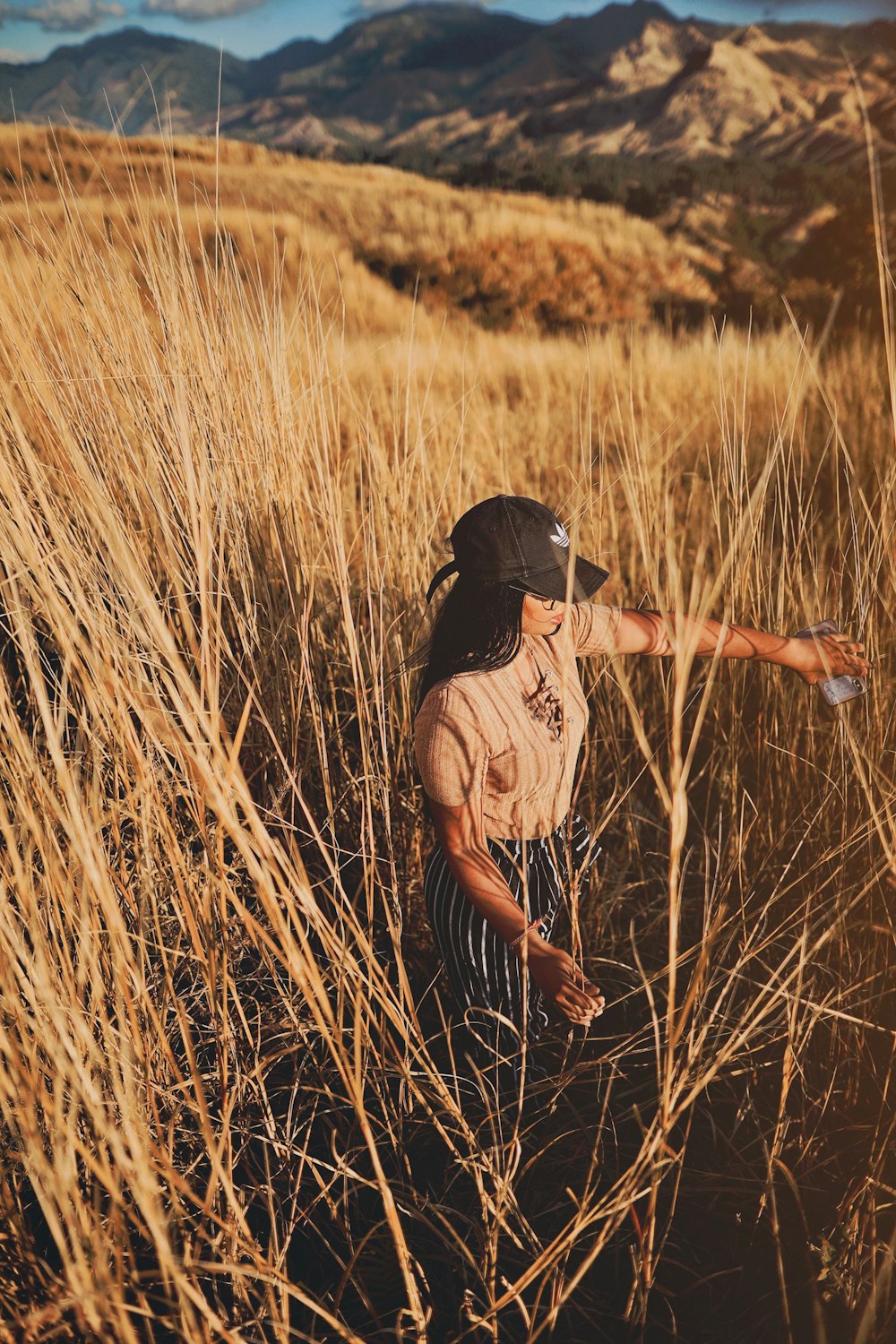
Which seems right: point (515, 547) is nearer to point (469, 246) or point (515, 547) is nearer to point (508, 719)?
point (508, 719)

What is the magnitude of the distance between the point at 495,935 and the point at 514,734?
337 millimetres

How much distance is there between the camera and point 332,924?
4.10 ft

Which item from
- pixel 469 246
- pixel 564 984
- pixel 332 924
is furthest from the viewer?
pixel 469 246

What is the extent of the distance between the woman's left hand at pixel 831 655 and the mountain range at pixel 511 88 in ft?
2.07

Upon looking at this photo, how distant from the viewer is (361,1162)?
110 centimetres

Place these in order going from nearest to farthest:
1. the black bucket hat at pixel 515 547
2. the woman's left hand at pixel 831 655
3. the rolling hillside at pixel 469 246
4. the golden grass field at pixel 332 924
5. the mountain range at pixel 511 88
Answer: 1. the golden grass field at pixel 332 924
2. the black bucket hat at pixel 515 547
3. the woman's left hand at pixel 831 655
4. the mountain range at pixel 511 88
5. the rolling hillside at pixel 469 246

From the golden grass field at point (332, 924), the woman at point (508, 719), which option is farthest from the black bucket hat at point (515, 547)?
the golden grass field at point (332, 924)

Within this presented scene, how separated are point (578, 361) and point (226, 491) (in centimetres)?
427

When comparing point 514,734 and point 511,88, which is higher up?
point 511,88

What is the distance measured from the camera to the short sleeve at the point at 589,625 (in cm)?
110

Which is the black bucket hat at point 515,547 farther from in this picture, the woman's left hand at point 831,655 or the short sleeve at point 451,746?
the woman's left hand at point 831,655

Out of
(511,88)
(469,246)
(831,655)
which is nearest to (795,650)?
(831,655)

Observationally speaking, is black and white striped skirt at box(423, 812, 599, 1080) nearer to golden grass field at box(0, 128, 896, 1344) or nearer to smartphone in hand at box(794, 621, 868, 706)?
golden grass field at box(0, 128, 896, 1344)

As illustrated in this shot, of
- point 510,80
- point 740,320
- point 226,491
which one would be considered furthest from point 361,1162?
point 510,80
